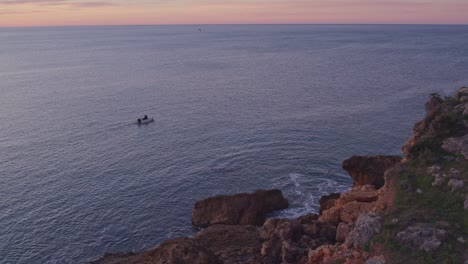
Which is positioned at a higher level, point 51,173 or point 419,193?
point 419,193

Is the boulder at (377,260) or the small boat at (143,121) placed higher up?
the boulder at (377,260)

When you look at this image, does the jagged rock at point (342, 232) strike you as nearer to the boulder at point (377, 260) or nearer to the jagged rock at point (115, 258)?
the boulder at point (377, 260)

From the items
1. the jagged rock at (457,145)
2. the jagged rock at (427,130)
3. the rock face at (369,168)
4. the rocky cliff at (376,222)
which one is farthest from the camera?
the rock face at (369,168)

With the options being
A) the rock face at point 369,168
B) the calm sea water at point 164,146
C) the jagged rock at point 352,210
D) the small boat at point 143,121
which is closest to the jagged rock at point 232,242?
the calm sea water at point 164,146

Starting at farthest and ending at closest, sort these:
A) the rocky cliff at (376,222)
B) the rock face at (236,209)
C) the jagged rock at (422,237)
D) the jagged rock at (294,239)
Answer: the rock face at (236,209), the jagged rock at (294,239), the rocky cliff at (376,222), the jagged rock at (422,237)

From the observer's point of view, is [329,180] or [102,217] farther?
[329,180]

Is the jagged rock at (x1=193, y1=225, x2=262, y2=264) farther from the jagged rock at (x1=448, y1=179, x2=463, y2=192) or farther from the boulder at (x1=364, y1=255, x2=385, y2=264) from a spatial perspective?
the jagged rock at (x1=448, y1=179, x2=463, y2=192)

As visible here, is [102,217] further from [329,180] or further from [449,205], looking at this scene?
[449,205]

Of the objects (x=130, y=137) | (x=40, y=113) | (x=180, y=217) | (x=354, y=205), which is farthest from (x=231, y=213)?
(x=40, y=113)
